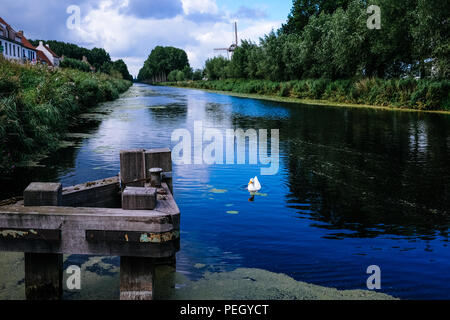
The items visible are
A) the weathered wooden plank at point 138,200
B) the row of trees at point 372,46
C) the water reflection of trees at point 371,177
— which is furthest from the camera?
the row of trees at point 372,46

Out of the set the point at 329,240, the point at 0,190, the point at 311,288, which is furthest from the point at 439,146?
the point at 0,190

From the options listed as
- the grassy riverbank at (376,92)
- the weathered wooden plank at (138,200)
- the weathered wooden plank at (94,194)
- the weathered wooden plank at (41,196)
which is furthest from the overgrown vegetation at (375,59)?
the weathered wooden plank at (41,196)

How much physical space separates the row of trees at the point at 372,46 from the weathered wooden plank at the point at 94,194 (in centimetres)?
2717

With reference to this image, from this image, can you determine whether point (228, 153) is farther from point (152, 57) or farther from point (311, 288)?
point (152, 57)

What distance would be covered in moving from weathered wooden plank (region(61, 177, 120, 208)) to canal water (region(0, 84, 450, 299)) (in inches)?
31.0

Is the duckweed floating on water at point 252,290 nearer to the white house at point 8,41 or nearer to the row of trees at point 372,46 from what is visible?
the row of trees at point 372,46

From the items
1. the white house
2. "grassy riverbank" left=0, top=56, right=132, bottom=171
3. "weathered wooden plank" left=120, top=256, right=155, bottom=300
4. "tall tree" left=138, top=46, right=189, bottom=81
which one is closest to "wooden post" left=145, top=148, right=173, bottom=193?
"weathered wooden plank" left=120, top=256, right=155, bottom=300

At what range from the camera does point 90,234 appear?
364 cm

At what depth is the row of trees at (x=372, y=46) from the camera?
27766 millimetres

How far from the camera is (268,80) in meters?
59.4

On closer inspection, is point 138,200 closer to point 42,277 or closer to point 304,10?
point 42,277

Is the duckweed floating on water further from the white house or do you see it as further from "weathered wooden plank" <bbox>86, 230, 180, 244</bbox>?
the white house

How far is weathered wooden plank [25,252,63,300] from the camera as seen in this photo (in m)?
4.02

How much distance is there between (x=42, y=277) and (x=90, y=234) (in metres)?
0.87
